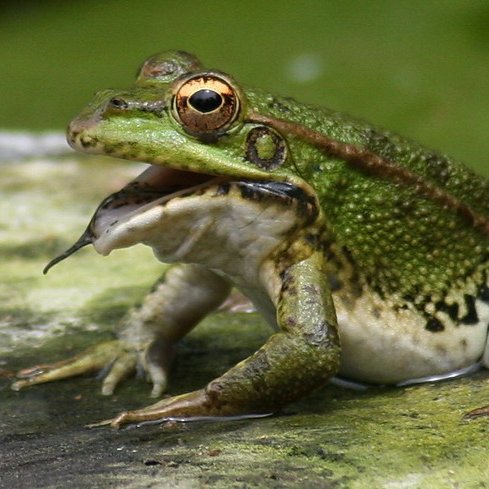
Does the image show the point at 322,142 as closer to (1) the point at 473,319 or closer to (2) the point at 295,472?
(1) the point at 473,319

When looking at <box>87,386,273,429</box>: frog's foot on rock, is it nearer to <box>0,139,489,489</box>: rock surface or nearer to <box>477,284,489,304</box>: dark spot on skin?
<box>0,139,489,489</box>: rock surface

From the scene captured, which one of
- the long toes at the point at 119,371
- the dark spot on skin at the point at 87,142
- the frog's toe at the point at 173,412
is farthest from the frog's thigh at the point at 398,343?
the dark spot on skin at the point at 87,142

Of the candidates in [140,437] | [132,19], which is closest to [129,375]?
[140,437]

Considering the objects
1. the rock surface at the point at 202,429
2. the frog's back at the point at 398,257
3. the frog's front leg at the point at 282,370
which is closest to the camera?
the rock surface at the point at 202,429

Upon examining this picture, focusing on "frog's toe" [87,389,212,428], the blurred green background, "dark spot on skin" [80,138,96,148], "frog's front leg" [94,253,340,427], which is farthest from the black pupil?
the blurred green background

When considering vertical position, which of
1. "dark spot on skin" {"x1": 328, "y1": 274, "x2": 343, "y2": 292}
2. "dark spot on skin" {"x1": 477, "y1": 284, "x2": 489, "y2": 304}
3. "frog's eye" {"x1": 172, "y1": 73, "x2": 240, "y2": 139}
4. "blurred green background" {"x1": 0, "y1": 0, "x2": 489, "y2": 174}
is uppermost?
"blurred green background" {"x1": 0, "y1": 0, "x2": 489, "y2": 174}

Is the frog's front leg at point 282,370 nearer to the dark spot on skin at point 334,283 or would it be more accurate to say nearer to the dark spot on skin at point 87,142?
the dark spot on skin at point 334,283

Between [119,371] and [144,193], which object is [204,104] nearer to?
[144,193]

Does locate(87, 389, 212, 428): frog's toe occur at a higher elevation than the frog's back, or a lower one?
lower
